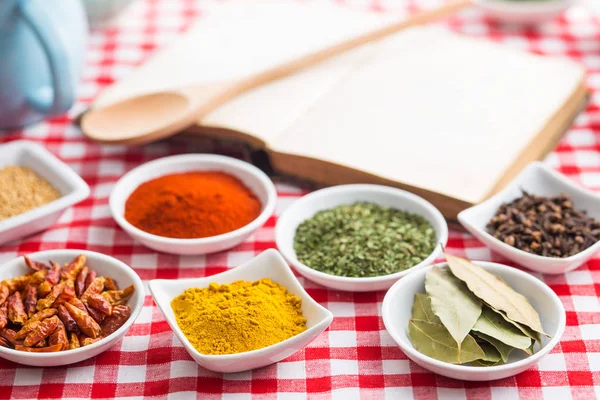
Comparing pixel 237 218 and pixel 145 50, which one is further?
pixel 145 50

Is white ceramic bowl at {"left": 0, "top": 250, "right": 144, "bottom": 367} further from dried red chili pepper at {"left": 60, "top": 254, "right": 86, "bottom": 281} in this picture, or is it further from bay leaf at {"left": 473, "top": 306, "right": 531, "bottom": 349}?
bay leaf at {"left": 473, "top": 306, "right": 531, "bottom": 349}

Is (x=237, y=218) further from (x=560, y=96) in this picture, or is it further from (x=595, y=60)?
(x=595, y=60)

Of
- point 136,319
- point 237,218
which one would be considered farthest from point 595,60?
point 136,319

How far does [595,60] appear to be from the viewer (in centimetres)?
198

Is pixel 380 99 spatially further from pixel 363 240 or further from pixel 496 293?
pixel 496 293

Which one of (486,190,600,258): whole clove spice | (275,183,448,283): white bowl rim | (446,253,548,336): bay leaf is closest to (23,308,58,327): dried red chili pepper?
(275,183,448,283): white bowl rim

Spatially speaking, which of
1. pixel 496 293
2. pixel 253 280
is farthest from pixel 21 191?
pixel 496 293

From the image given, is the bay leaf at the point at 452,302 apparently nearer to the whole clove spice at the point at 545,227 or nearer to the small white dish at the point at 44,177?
the whole clove spice at the point at 545,227

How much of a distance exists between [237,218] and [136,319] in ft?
0.93

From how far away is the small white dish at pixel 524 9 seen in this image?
2080 millimetres

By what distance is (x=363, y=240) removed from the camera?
1321mm

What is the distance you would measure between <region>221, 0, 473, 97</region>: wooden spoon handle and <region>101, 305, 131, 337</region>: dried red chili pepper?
613mm

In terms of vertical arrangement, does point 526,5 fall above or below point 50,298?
above

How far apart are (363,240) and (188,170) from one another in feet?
1.34
